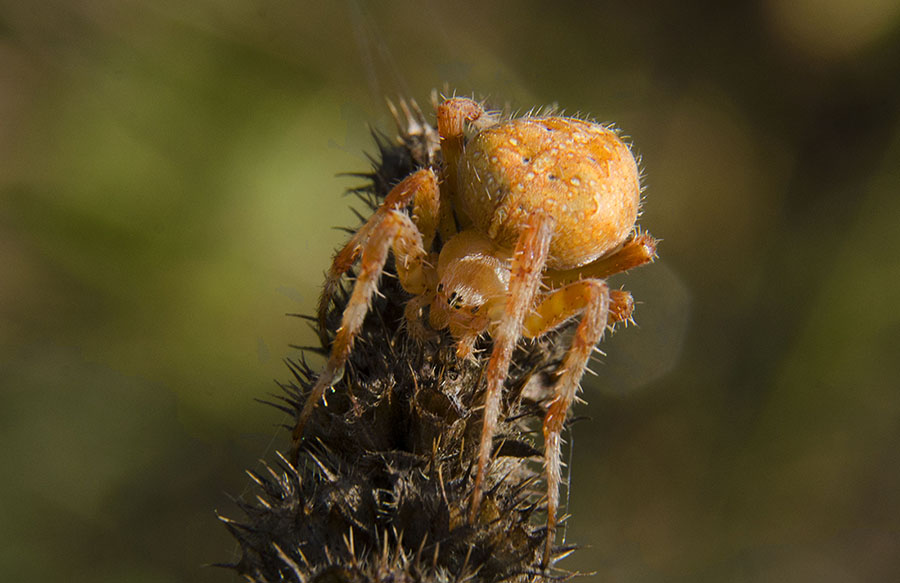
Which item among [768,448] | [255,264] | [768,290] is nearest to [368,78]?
[255,264]

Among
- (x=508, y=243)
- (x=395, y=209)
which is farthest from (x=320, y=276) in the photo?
(x=395, y=209)

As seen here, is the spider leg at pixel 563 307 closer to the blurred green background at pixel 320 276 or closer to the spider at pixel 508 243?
the spider at pixel 508 243

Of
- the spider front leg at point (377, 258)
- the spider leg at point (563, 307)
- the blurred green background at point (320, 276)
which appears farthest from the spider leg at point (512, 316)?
the blurred green background at point (320, 276)

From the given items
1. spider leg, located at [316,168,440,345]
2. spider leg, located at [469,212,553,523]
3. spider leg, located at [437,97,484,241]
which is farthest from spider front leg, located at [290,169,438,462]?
spider leg, located at [469,212,553,523]

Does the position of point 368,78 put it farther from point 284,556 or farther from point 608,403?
point 284,556

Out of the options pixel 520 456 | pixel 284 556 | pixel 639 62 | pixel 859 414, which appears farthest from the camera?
pixel 639 62

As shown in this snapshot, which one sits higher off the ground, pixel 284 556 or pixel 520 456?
pixel 520 456

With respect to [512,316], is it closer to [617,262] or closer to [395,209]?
[395,209]
